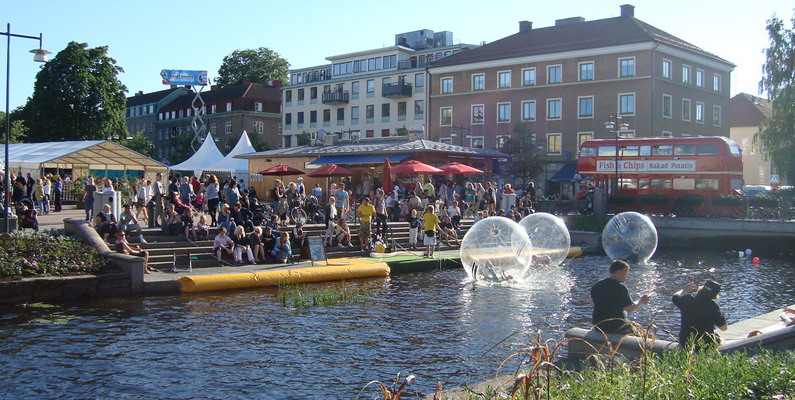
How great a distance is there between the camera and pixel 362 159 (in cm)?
4278

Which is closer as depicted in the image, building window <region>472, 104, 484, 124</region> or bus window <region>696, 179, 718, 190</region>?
bus window <region>696, 179, 718, 190</region>

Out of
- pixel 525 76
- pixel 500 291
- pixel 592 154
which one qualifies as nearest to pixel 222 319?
pixel 500 291

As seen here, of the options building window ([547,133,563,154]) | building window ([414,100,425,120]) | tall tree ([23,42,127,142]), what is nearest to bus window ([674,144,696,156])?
building window ([547,133,563,154])

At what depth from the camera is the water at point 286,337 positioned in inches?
407

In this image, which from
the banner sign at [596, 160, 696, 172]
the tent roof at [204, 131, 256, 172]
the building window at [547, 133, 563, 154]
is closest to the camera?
the banner sign at [596, 160, 696, 172]

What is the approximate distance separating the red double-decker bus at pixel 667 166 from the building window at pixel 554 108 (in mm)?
18058

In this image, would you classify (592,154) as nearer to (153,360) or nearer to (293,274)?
(293,274)

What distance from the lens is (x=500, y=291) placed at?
19.0 metres

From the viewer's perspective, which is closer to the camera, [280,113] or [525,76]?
[525,76]

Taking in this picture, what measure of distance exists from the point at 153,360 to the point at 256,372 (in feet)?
6.17

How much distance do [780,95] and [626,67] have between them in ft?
42.5

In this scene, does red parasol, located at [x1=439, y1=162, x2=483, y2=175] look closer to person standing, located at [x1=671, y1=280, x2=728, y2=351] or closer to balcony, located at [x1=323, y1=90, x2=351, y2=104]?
person standing, located at [x1=671, y1=280, x2=728, y2=351]

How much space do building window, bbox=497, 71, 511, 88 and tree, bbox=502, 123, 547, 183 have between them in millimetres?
7225

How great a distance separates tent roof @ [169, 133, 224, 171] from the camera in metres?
44.2
